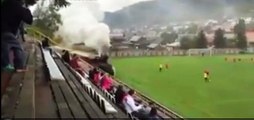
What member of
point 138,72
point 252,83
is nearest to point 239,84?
point 252,83

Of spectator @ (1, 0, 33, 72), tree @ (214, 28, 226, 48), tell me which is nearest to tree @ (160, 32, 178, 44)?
tree @ (214, 28, 226, 48)

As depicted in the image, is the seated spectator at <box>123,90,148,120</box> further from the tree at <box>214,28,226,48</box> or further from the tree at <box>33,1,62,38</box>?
the tree at <box>214,28,226,48</box>

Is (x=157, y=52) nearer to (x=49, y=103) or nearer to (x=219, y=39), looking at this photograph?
(x=219, y=39)

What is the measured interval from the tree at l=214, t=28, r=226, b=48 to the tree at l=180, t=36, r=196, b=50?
28.6 inches

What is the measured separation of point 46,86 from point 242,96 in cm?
547

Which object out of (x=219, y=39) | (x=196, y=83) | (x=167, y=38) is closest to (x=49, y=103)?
(x=196, y=83)

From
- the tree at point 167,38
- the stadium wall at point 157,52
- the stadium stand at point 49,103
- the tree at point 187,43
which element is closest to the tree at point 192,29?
the tree at point 187,43

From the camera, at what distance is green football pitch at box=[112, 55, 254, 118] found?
6.00 m

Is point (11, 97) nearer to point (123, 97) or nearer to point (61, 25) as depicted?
point (123, 97)

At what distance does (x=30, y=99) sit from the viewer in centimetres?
154

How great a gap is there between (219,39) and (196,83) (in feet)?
13.8

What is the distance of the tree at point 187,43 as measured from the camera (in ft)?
43.4

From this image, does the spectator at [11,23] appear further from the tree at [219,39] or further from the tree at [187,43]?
the tree at [187,43]

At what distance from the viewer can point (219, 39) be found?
41.4 feet
